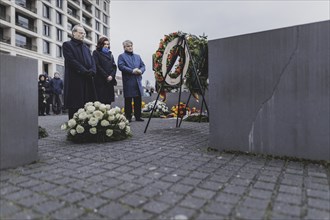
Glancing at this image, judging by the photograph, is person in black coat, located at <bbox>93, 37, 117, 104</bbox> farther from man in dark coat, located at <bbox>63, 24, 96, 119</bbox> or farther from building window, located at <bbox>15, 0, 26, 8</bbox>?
building window, located at <bbox>15, 0, 26, 8</bbox>

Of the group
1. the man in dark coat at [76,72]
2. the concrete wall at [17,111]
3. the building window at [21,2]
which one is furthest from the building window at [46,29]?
the concrete wall at [17,111]

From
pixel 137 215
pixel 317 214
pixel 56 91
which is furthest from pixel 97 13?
pixel 317 214

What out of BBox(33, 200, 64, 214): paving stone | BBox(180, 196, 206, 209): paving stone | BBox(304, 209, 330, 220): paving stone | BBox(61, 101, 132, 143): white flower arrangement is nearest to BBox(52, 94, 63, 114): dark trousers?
BBox(61, 101, 132, 143): white flower arrangement

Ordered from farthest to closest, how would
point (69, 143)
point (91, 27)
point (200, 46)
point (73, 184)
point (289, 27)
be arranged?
point (91, 27)
point (200, 46)
point (69, 143)
point (289, 27)
point (73, 184)

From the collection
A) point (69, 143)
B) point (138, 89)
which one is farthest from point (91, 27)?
point (69, 143)

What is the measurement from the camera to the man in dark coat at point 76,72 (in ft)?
16.4

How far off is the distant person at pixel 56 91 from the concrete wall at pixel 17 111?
10.8 m

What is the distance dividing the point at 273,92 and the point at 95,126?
8.73ft

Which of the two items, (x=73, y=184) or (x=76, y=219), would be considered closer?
(x=76, y=219)

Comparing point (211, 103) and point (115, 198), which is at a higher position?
point (211, 103)

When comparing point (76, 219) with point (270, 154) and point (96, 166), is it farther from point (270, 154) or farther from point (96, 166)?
point (270, 154)

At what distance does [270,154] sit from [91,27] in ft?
171

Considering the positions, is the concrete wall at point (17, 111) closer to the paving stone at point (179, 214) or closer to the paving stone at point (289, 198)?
the paving stone at point (179, 214)

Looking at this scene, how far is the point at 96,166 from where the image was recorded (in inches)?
109
